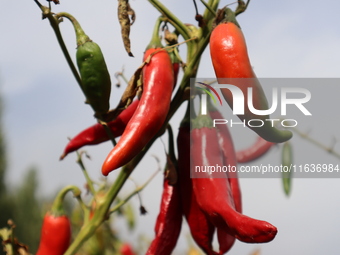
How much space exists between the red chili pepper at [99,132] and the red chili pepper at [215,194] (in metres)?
0.18

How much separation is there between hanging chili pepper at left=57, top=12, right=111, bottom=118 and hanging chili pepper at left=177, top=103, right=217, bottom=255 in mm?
290

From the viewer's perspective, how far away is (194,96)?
144 cm

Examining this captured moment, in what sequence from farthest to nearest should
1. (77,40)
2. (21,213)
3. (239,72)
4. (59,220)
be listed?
1. (21,213)
2. (59,220)
3. (77,40)
4. (239,72)

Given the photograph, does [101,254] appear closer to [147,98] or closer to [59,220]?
[59,220]

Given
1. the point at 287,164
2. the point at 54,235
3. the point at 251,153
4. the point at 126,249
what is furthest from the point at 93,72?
the point at 126,249

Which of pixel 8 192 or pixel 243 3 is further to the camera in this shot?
pixel 8 192

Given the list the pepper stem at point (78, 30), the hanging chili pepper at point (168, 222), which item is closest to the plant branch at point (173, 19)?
the pepper stem at point (78, 30)

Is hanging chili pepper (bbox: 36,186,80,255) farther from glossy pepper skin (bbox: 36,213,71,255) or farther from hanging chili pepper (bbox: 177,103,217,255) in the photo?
hanging chili pepper (bbox: 177,103,217,255)

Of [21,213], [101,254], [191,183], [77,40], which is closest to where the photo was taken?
[77,40]

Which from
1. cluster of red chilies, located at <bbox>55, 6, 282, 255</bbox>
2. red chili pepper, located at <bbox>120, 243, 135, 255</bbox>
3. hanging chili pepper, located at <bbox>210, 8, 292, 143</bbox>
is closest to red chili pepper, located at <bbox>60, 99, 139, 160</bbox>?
cluster of red chilies, located at <bbox>55, 6, 282, 255</bbox>

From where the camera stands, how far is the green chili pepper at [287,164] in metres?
1.85

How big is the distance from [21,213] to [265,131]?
16.8m

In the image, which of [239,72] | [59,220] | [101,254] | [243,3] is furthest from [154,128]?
[101,254]

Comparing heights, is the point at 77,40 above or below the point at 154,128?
above
